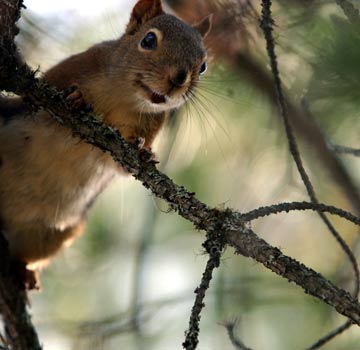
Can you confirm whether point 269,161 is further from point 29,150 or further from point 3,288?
point 3,288

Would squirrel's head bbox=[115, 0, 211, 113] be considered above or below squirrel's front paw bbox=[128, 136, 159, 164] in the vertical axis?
above

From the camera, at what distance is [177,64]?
239 centimetres

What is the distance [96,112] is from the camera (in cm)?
259

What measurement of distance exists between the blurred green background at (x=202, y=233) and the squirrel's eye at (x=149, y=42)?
8.6 inches

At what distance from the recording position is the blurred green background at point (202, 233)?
2658mm

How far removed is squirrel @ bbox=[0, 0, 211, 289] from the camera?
8.17 feet

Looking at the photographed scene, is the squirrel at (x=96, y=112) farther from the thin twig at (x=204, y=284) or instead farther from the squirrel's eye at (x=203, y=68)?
the thin twig at (x=204, y=284)

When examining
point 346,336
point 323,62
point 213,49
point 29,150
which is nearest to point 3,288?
point 29,150

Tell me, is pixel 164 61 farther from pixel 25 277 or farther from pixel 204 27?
pixel 25 277

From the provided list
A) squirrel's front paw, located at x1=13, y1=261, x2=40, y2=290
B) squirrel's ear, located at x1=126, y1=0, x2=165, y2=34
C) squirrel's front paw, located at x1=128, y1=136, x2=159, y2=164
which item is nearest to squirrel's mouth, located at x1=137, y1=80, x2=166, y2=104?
squirrel's front paw, located at x1=128, y1=136, x2=159, y2=164

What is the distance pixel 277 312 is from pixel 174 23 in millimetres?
1493

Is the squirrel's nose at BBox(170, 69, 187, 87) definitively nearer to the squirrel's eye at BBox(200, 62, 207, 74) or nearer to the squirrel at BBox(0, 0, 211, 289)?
the squirrel at BBox(0, 0, 211, 289)

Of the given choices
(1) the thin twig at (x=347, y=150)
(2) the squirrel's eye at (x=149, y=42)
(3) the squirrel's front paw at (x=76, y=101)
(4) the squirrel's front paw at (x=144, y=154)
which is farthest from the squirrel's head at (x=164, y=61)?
(1) the thin twig at (x=347, y=150)

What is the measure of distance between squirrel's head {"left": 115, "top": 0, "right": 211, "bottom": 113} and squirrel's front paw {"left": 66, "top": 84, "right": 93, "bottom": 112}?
256mm
